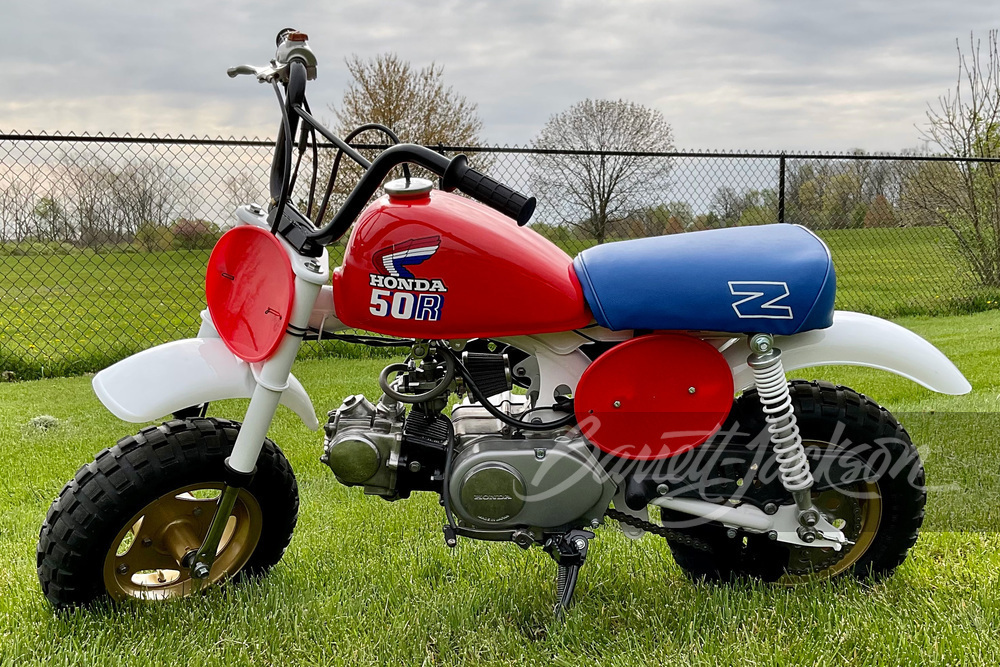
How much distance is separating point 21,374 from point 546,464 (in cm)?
566

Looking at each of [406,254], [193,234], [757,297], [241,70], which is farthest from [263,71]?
[193,234]

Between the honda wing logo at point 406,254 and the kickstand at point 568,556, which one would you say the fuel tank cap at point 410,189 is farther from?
the kickstand at point 568,556

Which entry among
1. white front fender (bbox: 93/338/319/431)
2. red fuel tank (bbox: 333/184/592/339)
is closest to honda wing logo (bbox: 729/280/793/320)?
red fuel tank (bbox: 333/184/592/339)

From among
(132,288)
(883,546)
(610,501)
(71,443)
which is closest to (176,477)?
(610,501)

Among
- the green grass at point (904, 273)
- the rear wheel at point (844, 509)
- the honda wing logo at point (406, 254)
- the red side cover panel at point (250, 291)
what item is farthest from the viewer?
the green grass at point (904, 273)

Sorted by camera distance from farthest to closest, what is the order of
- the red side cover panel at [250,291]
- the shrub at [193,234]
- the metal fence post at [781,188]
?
the metal fence post at [781,188]
the shrub at [193,234]
the red side cover panel at [250,291]

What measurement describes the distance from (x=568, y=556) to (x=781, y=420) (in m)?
0.74

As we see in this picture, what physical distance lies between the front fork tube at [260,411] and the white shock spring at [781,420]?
4.16 feet

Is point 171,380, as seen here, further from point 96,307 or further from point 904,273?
point 904,273

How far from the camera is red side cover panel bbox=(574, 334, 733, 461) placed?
88.5 inches

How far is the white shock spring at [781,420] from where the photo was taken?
2.25m

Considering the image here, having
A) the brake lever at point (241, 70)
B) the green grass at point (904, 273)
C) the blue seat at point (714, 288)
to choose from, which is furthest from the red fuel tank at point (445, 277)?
the green grass at point (904, 273)

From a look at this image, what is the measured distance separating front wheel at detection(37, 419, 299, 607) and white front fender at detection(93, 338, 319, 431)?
16 centimetres

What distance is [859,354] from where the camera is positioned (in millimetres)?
2363
